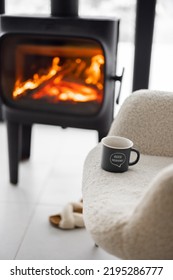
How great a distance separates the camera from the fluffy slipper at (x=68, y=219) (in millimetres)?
1591

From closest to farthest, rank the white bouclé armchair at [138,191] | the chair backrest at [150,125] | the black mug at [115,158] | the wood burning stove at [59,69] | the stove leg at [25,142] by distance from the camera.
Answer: the white bouclé armchair at [138,191]
the black mug at [115,158]
the chair backrest at [150,125]
the wood burning stove at [59,69]
the stove leg at [25,142]

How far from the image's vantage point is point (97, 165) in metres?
1.12

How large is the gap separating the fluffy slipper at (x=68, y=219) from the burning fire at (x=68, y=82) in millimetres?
474

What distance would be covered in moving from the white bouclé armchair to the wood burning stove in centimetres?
37

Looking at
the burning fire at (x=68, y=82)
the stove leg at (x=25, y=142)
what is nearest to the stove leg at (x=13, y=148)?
the burning fire at (x=68, y=82)

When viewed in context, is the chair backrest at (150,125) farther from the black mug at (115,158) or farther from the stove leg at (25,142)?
the stove leg at (25,142)

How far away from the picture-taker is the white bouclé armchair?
80cm

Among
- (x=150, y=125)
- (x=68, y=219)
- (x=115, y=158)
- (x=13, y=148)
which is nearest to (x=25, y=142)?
(x=13, y=148)

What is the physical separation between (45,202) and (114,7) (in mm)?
1126

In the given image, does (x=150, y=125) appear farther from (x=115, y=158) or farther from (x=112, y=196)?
(x=112, y=196)

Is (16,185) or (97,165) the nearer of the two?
(97,165)

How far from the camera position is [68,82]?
1.70m
